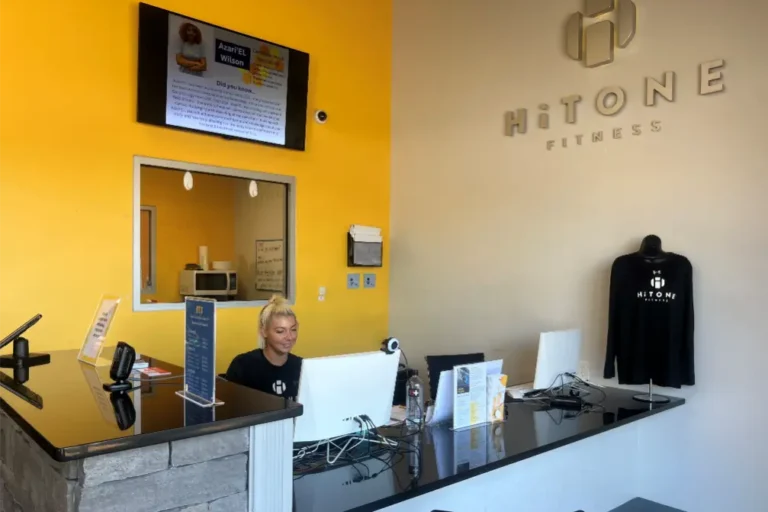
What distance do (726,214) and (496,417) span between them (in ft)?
5.15

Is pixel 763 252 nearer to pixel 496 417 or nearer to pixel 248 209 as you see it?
pixel 496 417

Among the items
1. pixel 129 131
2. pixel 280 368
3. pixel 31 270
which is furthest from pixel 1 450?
pixel 129 131

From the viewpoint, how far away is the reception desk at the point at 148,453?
1.25 meters

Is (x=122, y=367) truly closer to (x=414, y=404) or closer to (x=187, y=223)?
(x=414, y=404)

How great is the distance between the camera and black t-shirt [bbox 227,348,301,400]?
2.74 m

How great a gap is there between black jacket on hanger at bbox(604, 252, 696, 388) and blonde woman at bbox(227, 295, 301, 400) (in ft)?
5.68

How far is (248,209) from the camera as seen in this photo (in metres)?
4.71

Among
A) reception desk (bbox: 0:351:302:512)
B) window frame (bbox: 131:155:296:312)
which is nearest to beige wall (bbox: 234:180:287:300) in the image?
window frame (bbox: 131:155:296:312)

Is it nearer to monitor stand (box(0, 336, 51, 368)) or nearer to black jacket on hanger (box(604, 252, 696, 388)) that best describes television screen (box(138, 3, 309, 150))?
monitor stand (box(0, 336, 51, 368))

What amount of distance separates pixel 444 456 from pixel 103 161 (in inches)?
101

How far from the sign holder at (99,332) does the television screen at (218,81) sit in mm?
1543

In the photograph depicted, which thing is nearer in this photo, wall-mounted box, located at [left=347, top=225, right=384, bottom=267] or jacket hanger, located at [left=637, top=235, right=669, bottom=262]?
jacket hanger, located at [left=637, top=235, right=669, bottom=262]

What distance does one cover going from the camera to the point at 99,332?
2340 millimetres

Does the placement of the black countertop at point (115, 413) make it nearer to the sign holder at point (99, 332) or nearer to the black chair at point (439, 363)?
the sign holder at point (99, 332)
